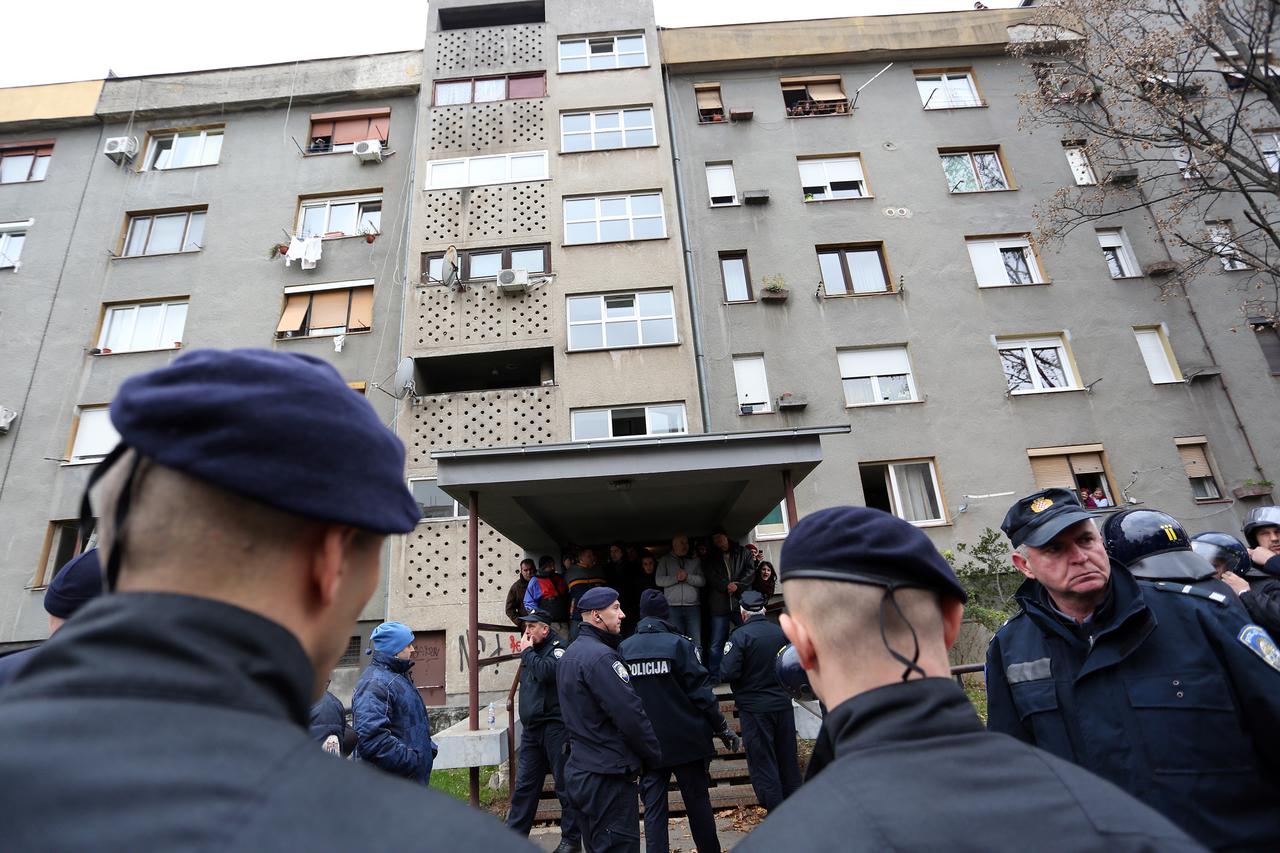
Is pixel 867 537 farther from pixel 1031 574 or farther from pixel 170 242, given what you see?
pixel 170 242

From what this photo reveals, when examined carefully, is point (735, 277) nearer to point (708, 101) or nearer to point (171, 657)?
point (708, 101)

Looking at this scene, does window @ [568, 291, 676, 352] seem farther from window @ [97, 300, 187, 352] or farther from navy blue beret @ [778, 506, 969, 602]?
navy blue beret @ [778, 506, 969, 602]

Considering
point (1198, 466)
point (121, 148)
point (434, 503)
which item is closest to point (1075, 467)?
point (1198, 466)

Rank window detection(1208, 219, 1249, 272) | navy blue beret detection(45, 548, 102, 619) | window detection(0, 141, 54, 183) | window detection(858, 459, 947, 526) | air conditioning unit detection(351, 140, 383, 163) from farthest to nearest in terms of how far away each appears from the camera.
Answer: window detection(0, 141, 54, 183), air conditioning unit detection(351, 140, 383, 163), window detection(1208, 219, 1249, 272), window detection(858, 459, 947, 526), navy blue beret detection(45, 548, 102, 619)

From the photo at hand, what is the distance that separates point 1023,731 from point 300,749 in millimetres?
3086

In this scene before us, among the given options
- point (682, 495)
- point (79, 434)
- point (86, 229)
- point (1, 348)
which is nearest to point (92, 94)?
point (86, 229)

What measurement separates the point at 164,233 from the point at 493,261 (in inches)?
387

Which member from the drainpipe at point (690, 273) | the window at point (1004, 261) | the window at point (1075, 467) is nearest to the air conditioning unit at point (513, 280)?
the drainpipe at point (690, 273)

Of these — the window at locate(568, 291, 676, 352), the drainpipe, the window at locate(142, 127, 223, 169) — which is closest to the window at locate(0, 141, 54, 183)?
the window at locate(142, 127, 223, 169)

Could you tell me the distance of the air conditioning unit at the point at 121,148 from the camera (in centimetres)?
1903

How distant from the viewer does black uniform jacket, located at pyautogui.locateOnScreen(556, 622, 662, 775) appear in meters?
5.18

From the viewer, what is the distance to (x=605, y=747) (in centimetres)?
526

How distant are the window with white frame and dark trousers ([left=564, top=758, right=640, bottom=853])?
17.2 m

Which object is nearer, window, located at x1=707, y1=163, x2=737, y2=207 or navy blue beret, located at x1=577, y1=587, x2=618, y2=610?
navy blue beret, located at x1=577, y1=587, x2=618, y2=610
